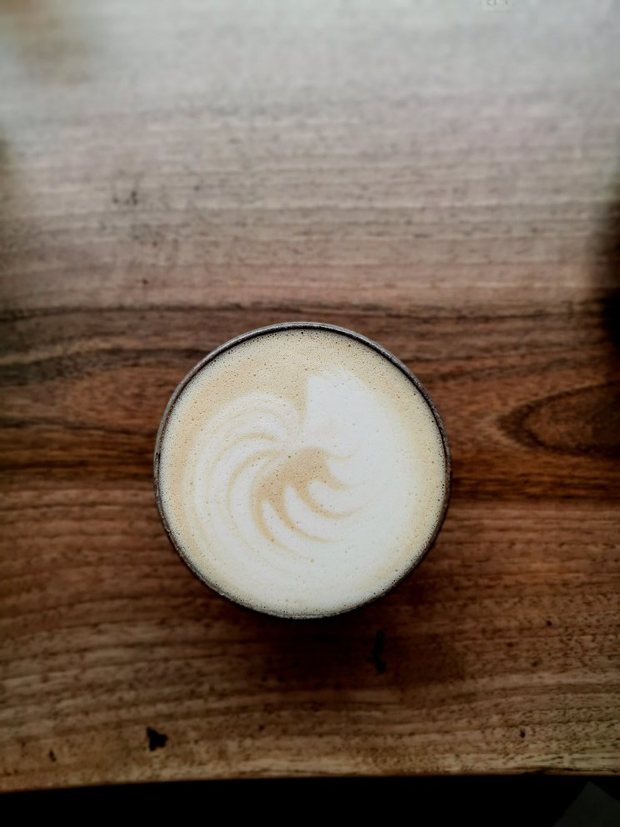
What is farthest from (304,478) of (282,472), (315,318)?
(315,318)

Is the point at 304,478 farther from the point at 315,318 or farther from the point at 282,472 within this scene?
the point at 315,318

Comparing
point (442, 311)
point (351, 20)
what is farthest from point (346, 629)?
point (351, 20)

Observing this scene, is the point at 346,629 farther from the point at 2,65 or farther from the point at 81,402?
the point at 2,65

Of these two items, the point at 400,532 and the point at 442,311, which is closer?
the point at 400,532

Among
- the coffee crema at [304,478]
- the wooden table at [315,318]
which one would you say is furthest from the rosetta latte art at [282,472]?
the wooden table at [315,318]

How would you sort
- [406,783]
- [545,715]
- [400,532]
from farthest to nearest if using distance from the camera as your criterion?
[406,783]
[545,715]
[400,532]

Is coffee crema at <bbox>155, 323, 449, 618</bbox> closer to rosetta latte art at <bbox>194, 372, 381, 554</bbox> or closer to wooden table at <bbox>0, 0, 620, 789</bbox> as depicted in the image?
rosetta latte art at <bbox>194, 372, 381, 554</bbox>
